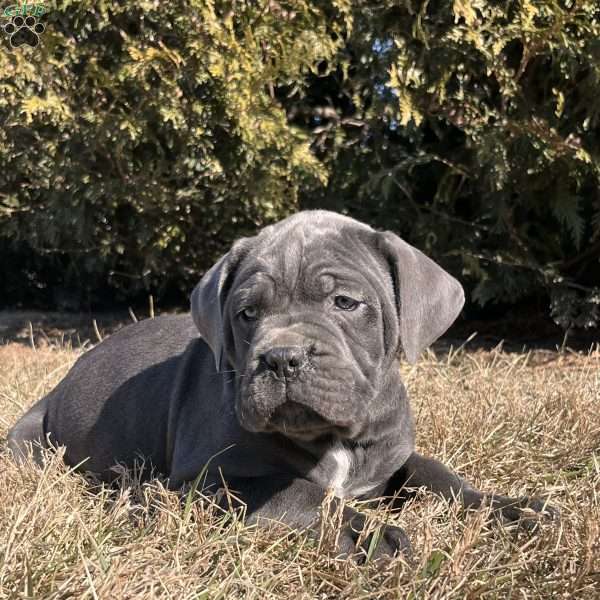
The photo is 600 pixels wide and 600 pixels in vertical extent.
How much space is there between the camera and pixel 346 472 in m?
3.35

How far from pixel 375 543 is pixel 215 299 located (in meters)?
1.24

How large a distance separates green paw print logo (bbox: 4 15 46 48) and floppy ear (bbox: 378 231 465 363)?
398 cm

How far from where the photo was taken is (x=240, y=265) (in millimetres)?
3531

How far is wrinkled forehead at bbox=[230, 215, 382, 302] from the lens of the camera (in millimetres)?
3223

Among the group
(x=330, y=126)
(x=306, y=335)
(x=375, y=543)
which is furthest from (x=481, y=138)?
(x=375, y=543)

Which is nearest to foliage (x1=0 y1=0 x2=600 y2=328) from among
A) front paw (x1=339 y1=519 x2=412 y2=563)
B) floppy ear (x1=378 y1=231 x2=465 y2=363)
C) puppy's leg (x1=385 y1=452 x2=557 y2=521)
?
floppy ear (x1=378 y1=231 x2=465 y2=363)

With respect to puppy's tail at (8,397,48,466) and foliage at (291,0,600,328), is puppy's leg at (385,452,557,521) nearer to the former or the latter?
puppy's tail at (8,397,48,466)

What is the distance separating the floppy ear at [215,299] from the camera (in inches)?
135

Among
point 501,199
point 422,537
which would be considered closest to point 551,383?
point 501,199
